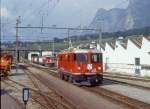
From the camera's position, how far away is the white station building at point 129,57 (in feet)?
193

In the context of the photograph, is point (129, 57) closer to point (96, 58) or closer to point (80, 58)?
point (96, 58)

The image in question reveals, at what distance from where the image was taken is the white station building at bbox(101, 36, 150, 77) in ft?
193

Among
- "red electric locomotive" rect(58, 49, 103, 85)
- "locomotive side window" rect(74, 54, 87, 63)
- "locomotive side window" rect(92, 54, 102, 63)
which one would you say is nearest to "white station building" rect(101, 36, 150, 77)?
"locomotive side window" rect(92, 54, 102, 63)

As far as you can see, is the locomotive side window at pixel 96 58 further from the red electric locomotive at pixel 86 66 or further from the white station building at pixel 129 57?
the white station building at pixel 129 57

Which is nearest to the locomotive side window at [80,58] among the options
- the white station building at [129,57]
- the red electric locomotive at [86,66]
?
the red electric locomotive at [86,66]

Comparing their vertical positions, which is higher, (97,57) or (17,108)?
(97,57)

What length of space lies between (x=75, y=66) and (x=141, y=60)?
1240 inches

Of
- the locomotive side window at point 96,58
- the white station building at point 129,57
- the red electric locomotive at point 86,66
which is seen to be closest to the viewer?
the red electric locomotive at point 86,66

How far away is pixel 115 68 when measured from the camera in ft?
234

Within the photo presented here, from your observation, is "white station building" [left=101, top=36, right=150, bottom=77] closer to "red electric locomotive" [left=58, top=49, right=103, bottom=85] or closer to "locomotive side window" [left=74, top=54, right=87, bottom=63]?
"red electric locomotive" [left=58, top=49, right=103, bottom=85]

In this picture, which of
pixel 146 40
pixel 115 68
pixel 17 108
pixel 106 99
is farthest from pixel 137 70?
pixel 17 108

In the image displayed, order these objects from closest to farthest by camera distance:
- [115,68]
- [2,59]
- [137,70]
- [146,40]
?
[2,59] < [137,70] < [146,40] < [115,68]

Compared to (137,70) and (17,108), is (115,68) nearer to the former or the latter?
(137,70)

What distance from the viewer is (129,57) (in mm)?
70250
